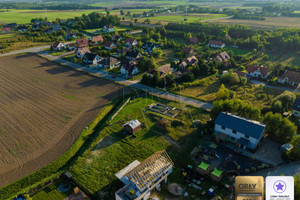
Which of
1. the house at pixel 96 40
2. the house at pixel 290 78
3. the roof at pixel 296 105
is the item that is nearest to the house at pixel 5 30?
the house at pixel 96 40

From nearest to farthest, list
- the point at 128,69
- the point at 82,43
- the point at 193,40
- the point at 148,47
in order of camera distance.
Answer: the point at 128,69
the point at 148,47
the point at 82,43
the point at 193,40

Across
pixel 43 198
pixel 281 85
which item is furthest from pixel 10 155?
pixel 281 85

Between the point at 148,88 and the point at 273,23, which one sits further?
the point at 273,23

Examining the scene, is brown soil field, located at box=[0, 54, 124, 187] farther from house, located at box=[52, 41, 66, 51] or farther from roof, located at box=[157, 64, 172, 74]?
house, located at box=[52, 41, 66, 51]

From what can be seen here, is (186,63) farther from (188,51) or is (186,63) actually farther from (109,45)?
(109,45)

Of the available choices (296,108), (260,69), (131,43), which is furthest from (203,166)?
(131,43)

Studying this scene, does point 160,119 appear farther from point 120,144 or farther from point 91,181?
point 91,181

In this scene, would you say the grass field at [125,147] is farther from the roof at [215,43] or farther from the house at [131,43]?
the roof at [215,43]

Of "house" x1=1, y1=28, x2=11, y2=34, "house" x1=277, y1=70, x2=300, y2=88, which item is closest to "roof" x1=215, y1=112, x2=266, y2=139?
"house" x1=277, y1=70, x2=300, y2=88
